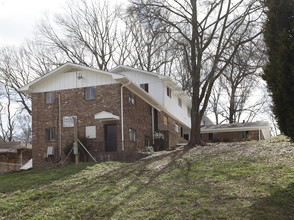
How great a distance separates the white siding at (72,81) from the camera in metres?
21.7

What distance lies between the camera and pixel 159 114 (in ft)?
88.2

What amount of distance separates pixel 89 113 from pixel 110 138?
1.88 metres

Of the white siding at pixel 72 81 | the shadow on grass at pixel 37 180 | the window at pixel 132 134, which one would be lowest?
the shadow on grass at pixel 37 180

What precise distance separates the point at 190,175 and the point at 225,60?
9.35m

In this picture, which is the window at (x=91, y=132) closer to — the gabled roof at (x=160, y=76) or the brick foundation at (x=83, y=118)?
the brick foundation at (x=83, y=118)

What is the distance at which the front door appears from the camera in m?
20.9

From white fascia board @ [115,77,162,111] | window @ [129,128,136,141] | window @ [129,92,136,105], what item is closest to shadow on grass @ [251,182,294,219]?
white fascia board @ [115,77,162,111]

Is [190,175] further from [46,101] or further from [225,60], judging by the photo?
[46,101]

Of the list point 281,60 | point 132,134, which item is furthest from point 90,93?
point 281,60

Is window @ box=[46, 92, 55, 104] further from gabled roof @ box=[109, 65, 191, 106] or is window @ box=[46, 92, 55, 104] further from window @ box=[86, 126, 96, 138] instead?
gabled roof @ box=[109, 65, 191, 106]

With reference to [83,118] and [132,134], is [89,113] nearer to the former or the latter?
[83,118]

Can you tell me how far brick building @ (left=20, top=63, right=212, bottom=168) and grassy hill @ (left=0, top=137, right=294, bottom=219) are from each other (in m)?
4.57

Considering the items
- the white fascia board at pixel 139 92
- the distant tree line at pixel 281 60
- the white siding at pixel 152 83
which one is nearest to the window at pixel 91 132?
the white fascia board at pixel 139 92

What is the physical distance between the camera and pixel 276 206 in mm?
9180
